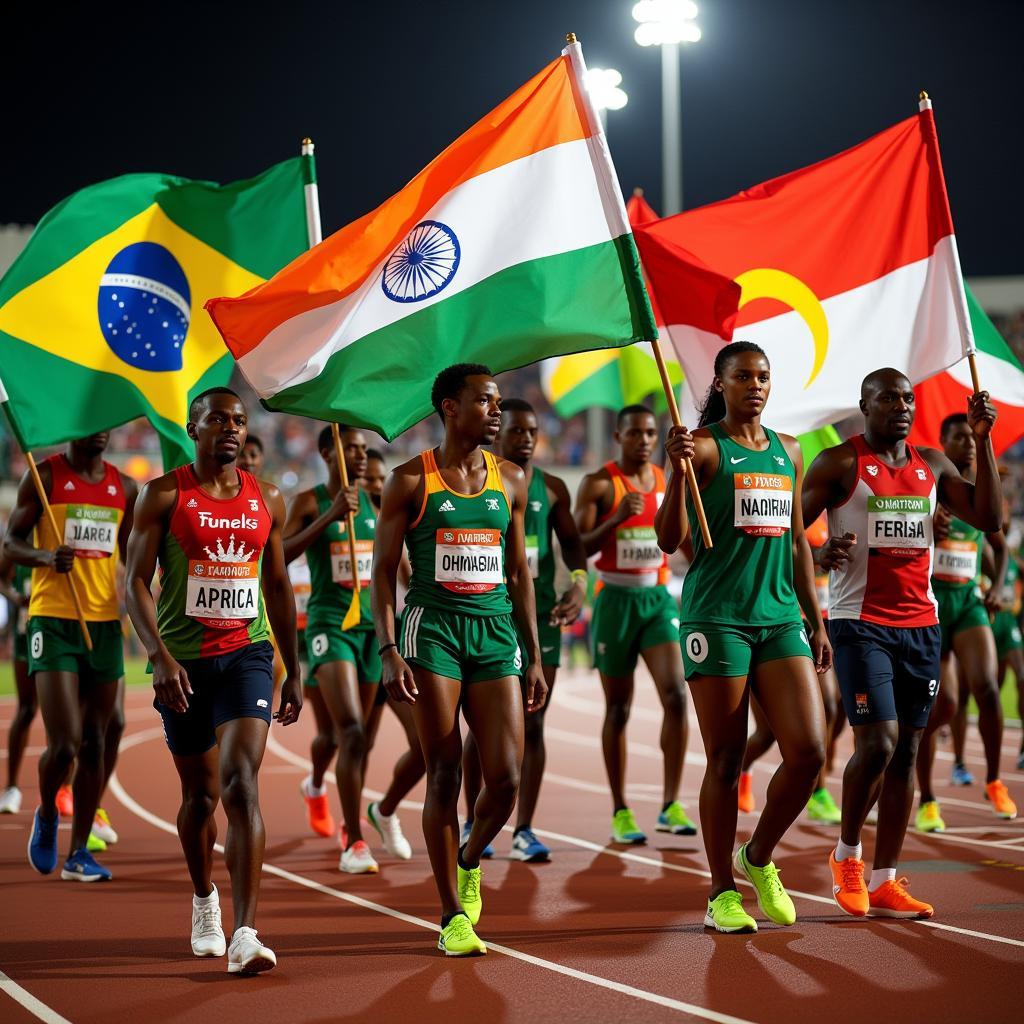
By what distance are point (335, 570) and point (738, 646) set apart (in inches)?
137

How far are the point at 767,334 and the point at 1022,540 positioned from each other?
58.7 ft

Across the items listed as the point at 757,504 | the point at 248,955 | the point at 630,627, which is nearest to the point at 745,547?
the point at 757,504

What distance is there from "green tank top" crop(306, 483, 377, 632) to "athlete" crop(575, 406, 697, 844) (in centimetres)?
144

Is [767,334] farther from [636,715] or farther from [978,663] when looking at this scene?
[636,715]

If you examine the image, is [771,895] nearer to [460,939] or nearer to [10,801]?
[460,939]

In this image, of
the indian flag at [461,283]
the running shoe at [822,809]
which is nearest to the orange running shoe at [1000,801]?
the running shoe at [822,809]

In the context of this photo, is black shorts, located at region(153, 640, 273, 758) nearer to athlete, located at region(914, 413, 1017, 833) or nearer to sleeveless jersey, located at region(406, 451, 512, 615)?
sleeveless jersey, located at region(406, 451, 512, 615)

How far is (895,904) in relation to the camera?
6359 millimetres

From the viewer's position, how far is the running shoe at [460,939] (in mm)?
5762

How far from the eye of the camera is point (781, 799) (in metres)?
6.07

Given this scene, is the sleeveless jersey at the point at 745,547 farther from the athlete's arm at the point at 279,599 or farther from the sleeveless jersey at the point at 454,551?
the athlete's arm at the point at 279,599

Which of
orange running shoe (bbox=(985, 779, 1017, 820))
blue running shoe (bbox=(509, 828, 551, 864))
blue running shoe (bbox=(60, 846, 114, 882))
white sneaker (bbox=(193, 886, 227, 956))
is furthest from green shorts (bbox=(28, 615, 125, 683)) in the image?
orange running shoe (bbox=(985, 779, 1017, 820))

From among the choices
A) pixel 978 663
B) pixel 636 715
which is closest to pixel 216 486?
pixel 978 663

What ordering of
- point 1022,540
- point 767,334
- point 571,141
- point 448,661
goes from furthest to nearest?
point 1022,540 → point 767,334 → point 571,141 → point 448,661
